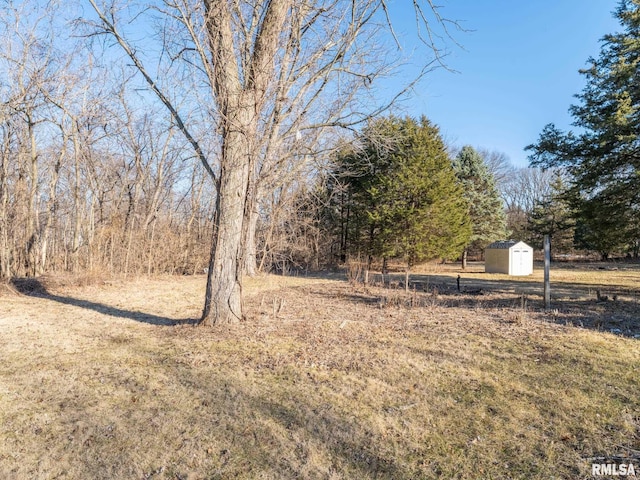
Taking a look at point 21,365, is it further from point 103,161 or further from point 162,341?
point 103,161

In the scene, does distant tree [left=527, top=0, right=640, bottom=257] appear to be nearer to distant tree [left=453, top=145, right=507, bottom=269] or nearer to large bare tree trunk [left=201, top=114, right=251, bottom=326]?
large bare tree trunk [left=201, top=114, right=251, bottom=326]

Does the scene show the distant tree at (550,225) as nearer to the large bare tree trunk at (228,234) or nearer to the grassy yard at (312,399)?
the grassy yard at (312,399)

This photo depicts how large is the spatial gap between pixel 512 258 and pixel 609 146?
417 inches

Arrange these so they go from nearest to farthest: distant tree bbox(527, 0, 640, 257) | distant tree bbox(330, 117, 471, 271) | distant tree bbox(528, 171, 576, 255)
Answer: distant tree bbox(527, 0, 640, 257)
distant tree bbox(330, 117, 471, 271)
distant tree bbox(528, 171, 576, 255)

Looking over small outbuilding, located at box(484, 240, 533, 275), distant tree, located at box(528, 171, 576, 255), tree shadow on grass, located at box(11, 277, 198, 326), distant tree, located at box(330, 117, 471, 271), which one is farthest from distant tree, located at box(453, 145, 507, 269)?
tree shadow on grass, located at box(11, 277, 198, 326)

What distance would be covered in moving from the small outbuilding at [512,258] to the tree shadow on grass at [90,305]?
56.6 feet

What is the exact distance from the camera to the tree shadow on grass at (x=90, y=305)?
21.2 ft

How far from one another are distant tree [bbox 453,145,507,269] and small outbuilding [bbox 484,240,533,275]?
9.61 feet

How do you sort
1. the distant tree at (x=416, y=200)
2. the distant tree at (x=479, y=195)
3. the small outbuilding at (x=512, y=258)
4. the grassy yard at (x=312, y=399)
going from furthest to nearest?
the distant tree at (x=479, y=195) → the small outbuilding at (x=512, y=258) → the distant tree at (x=416, y=200) → the grassy yard at (x=312, y=399)

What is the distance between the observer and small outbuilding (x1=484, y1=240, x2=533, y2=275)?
745 inches

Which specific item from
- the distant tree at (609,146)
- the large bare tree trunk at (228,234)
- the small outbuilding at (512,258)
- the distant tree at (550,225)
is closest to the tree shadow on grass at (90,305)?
the large bare tree trunk at (228,234)

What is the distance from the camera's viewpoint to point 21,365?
4.09 meters

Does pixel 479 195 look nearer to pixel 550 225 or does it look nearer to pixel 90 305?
pixel 550 225

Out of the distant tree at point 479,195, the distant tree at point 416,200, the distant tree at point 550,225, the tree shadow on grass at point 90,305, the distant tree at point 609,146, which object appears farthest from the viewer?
the distant tree at point 550,225
